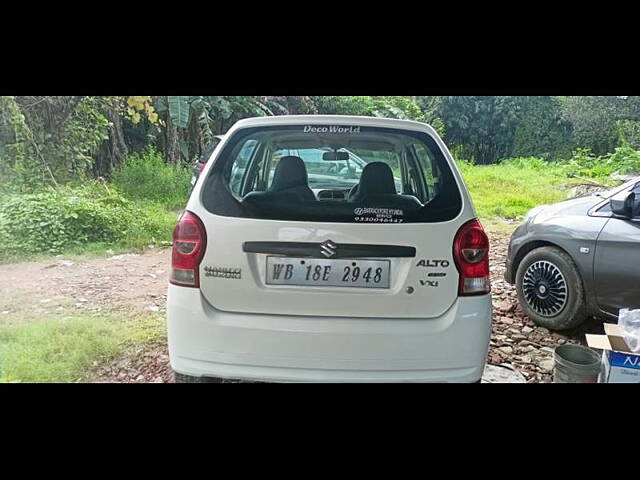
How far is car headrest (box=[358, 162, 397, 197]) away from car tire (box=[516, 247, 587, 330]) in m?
1.87

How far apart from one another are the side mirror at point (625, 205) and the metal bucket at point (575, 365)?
989mm

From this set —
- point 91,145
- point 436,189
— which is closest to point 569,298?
point 436,189

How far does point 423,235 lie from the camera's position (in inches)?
75.7

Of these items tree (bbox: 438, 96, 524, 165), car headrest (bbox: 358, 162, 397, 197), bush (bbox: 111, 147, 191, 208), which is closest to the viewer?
car headrest (bbox: 358, 162, 397, 197)

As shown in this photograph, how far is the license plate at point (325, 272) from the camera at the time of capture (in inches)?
75.0

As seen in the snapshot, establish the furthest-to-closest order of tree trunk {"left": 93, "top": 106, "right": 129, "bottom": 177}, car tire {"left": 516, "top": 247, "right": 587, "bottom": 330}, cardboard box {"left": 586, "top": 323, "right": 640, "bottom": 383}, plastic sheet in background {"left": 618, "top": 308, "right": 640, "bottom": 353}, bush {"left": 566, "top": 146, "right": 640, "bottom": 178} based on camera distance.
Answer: tree trunk {"left": 93, "top": 106, "right": 129, "bottom": 177}
bush {"left": 566, "top": 146, "right": 640, "bottom": 178}
car tire {"left": 516, "top": 247, "right": 587, "bottom": 330}
plastic sheet in background {"left": 618, "top": 308, "right": 640, "bottom": 353}
cardboard box {"left": 586, "top": 323, "right": 640, "bottom": 383}

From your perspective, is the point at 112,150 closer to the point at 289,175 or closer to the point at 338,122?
the point at 289,175

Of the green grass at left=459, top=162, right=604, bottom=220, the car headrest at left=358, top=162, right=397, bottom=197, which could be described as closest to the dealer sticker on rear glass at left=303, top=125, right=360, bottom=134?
the car headrest at left=358, top=162, right=397, bottom=197

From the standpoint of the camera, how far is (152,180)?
25.3 ft

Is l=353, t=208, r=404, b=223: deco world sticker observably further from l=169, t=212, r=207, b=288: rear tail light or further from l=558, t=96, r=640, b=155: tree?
l=558, t=96, r=640, b=155: tree

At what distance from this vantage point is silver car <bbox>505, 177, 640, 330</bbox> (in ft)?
10.7

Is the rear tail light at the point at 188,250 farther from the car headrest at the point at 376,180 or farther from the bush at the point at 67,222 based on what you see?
the bush at the point at 67,222

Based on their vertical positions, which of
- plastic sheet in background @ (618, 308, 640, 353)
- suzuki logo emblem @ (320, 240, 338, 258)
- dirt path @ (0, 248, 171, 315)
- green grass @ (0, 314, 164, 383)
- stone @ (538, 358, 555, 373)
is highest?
suzuki logo emblem @ (320, 240, 338, 258)

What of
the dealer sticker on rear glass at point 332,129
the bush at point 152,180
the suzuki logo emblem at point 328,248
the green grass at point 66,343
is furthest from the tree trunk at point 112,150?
the suzuki logo emblem at point 328,248
